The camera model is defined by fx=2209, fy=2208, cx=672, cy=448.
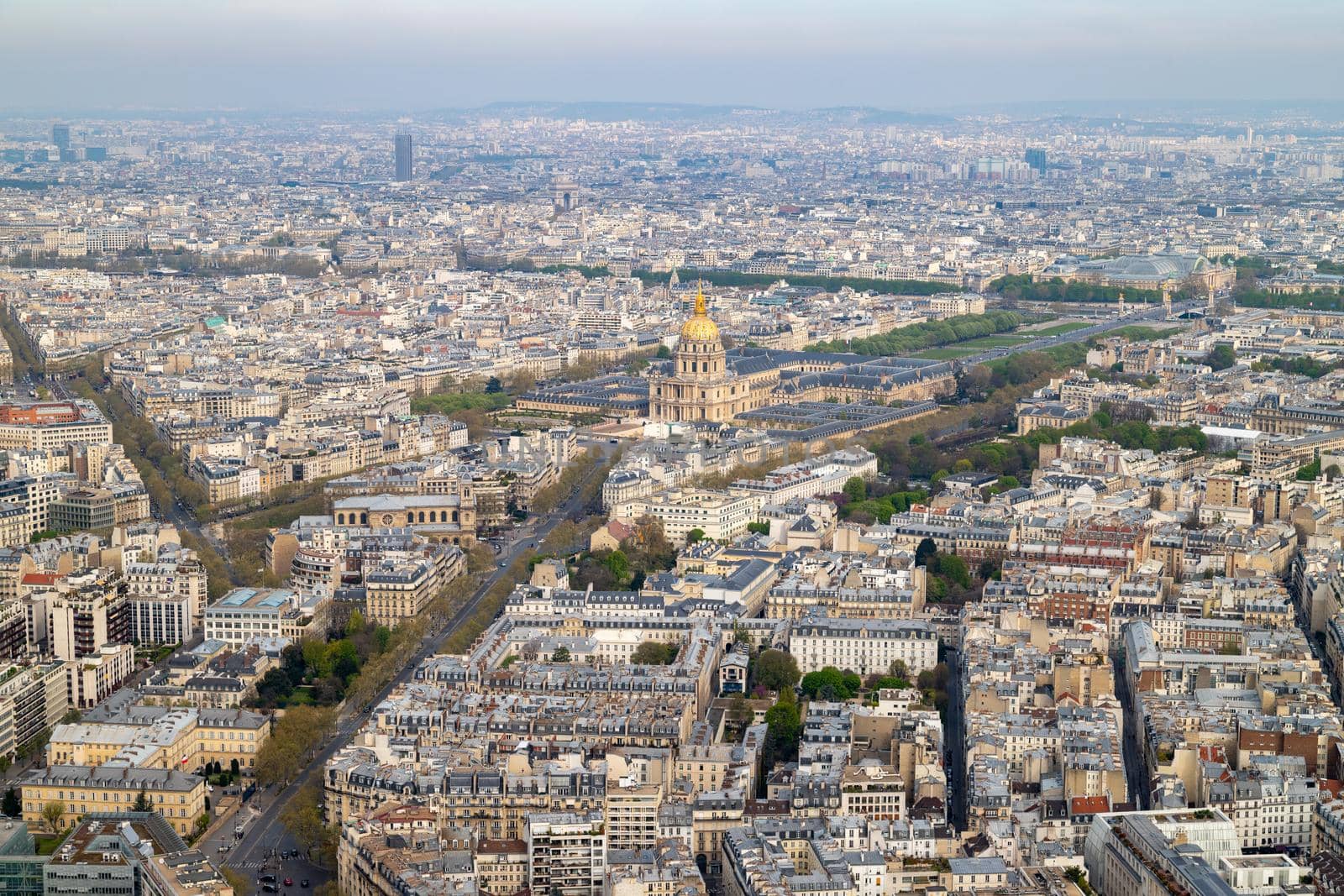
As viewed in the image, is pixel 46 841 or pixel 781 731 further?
pixel 781 731

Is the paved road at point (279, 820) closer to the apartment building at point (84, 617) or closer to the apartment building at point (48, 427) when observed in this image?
the apartment building at point (84, 617)

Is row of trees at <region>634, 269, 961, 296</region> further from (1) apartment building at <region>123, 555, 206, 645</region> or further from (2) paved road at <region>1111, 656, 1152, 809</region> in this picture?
(2) paved road at <region>1111, 656, 1152, 809</region>

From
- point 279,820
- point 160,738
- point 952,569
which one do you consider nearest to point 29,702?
point 160,738

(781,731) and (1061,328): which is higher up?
(781,731)

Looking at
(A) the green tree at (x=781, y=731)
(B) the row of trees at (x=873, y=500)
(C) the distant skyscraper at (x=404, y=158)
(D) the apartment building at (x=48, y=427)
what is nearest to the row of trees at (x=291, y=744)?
(A) the green tree at (x=781, y=731)

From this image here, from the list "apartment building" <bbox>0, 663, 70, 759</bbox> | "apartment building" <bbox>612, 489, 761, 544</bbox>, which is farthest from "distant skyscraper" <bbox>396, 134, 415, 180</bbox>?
"apartment building" <bbox>0, 663, 70, 759</bbox>

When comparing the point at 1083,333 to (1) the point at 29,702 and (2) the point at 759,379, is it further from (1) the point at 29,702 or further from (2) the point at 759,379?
(1) the point at 29,702
